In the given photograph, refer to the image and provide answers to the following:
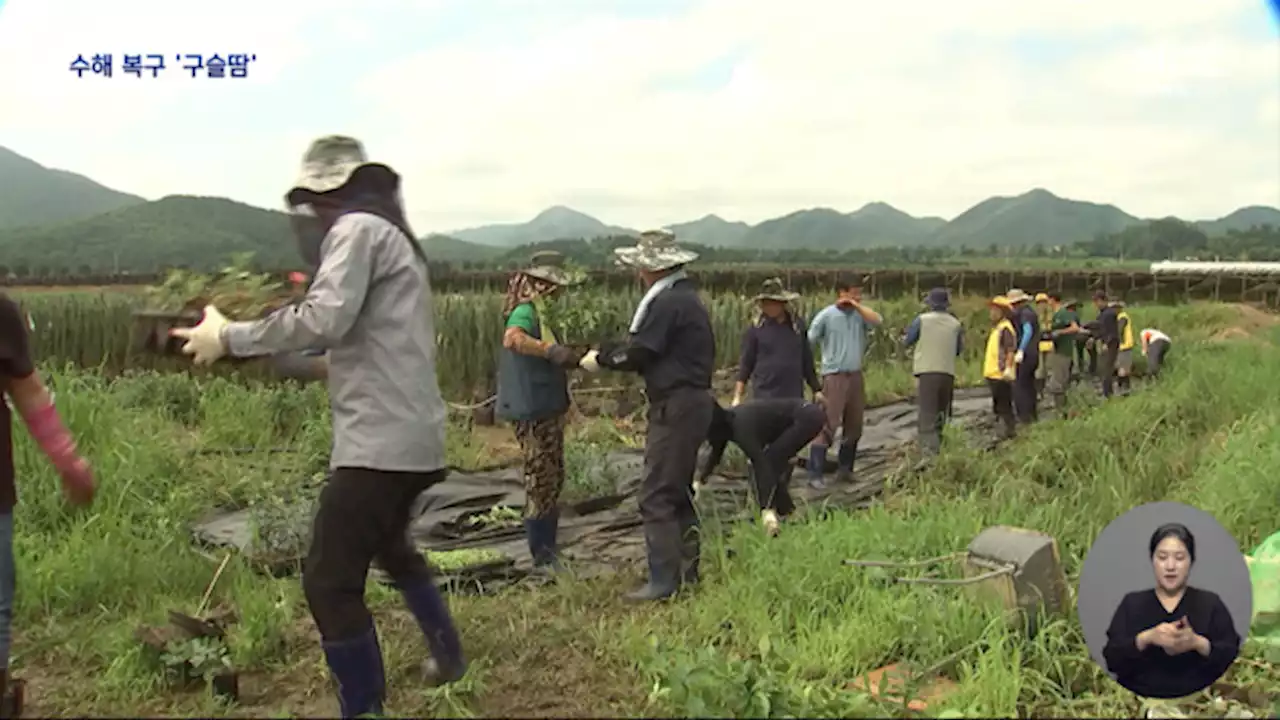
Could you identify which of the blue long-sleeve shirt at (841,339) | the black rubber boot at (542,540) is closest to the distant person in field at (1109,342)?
the blue long-sleeve shirt at (841,339)

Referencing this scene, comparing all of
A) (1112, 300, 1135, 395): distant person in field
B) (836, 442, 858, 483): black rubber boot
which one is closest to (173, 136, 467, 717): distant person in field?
(836, 442, 858, 483): black rubber boot

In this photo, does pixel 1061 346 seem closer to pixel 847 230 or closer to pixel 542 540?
pixel 542 540

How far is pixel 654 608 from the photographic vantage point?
4164mm

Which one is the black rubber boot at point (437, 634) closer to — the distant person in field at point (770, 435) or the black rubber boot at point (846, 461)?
the distant person in field at point (770, 435)

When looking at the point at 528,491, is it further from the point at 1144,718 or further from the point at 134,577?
the point at 1144,718

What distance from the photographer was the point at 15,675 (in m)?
3.62

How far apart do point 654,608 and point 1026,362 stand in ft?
18.5

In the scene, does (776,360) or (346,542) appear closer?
(346,542)

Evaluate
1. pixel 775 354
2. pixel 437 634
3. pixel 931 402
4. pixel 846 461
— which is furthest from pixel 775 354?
pixel 437 634

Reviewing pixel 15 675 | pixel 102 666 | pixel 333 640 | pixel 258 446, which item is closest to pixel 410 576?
pixel 333 640

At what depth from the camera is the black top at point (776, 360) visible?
20.9 feet

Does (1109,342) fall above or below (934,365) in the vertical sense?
below

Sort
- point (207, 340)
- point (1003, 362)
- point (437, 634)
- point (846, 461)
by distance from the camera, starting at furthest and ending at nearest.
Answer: point (1003, 362), point (846, 461), point (437, 634), point (207, 340)

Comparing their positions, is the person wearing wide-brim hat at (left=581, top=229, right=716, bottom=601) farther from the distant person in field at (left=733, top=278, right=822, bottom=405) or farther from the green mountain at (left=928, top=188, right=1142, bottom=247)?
the green mountain at (left=928, top=188, right=1142, bottom=247)
